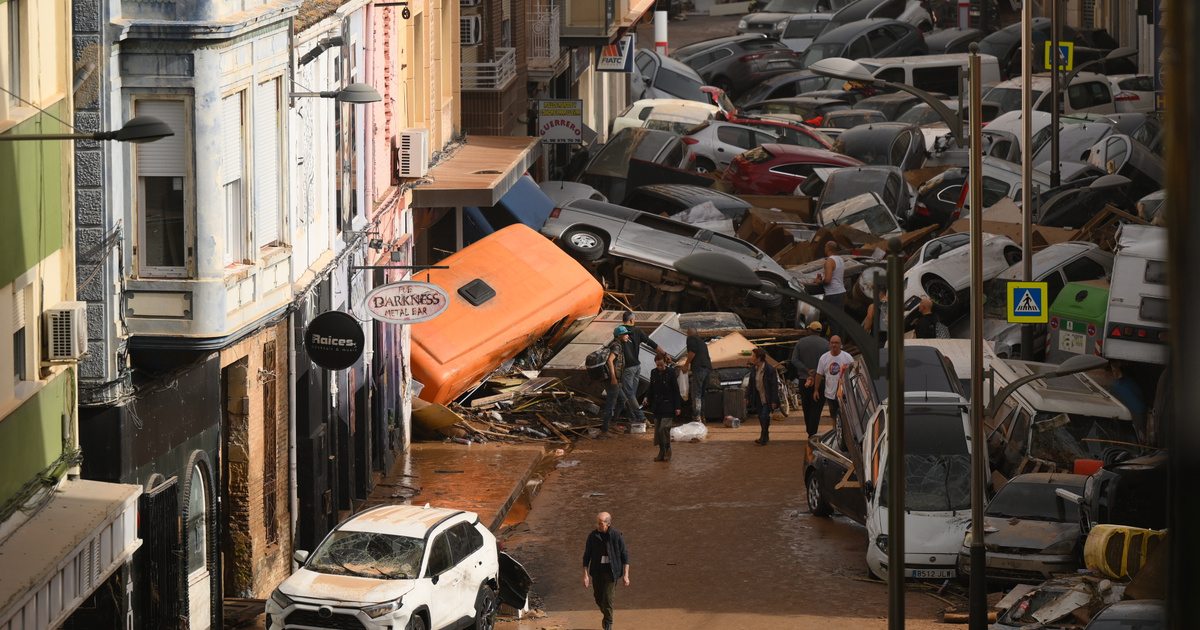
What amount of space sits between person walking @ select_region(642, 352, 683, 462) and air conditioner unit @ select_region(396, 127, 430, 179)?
473cm

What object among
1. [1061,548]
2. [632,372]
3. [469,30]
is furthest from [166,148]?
[469,30]

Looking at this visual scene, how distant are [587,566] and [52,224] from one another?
19.5 feet

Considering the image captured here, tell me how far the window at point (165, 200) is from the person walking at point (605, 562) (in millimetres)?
4612

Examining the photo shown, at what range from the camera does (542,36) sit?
36281 millimetres

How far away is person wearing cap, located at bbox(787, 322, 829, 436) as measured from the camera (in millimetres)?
22359

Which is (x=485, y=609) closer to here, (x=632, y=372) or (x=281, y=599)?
(x=281, y=599)

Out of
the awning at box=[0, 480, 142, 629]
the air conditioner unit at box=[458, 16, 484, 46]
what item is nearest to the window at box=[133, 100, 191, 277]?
the awning at box=[0, 480, 142, 629]

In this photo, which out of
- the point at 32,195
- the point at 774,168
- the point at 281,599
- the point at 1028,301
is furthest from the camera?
the point at 774,168

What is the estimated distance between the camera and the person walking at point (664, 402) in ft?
71.5

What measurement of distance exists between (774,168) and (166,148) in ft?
87.5

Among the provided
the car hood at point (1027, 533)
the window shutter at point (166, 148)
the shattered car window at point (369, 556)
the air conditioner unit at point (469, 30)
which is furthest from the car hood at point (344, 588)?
the air conditioner unit at point (469, 30)

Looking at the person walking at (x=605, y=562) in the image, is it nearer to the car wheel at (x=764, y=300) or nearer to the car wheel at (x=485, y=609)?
the car wheel at (x=485, y=609)

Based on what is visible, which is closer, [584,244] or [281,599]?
[281,599]

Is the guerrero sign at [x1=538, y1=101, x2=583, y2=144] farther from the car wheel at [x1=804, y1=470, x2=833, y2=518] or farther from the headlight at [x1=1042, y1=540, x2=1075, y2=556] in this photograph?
the headlight at [x1=1042, y1=540, x2=1075, y2=556]
